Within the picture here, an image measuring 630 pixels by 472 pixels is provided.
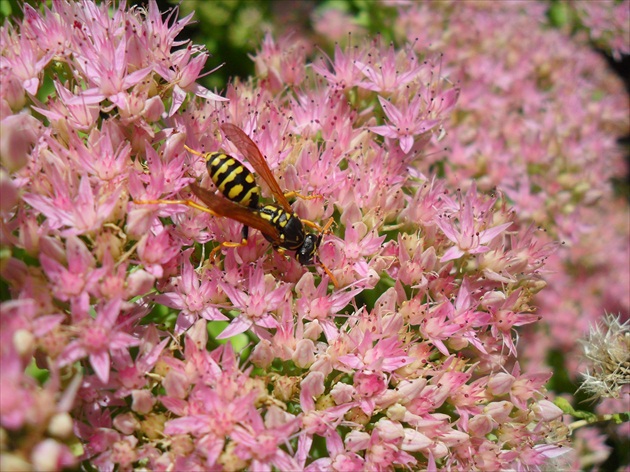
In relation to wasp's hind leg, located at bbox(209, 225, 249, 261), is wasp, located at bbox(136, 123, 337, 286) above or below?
above

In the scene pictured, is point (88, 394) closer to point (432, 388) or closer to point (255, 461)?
point (255, 461)

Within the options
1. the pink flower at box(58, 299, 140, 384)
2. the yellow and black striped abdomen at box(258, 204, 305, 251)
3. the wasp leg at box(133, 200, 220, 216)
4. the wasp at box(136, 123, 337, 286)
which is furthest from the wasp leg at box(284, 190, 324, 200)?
the pink flower at box(58, 299, 140, 384)

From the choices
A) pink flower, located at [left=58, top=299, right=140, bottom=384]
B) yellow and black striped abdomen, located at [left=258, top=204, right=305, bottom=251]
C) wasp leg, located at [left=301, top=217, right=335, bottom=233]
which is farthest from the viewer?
wasp leg, located at [left=301, top=217, right=335, bottom=233]

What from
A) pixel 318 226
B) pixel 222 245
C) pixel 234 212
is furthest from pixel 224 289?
pixel 318 226

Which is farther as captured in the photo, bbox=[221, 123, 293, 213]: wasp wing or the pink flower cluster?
bbox=[221, 123, 293, 213]: wasp wing

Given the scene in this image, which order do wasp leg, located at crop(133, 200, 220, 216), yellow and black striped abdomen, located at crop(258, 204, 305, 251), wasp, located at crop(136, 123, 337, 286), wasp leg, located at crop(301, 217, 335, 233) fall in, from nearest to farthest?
wasp leg, located at crop(133, 200, 220, 216), wasp, located at crop(136, 123, 337, 286), yellow and black striped abdomen, located at crop(258, 204, 305, 251), wasp leg, located at crop(301, 217, 335, 233)

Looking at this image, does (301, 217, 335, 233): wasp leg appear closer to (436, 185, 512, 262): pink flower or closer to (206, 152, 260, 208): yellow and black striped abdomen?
(206, 152, 260, 208): yellow and black striped abdomen

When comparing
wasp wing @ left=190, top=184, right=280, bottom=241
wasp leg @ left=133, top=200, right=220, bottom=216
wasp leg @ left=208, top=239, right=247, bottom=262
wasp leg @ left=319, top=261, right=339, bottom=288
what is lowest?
wasp leg @ left=208, top=239, right=247, bottom=262
